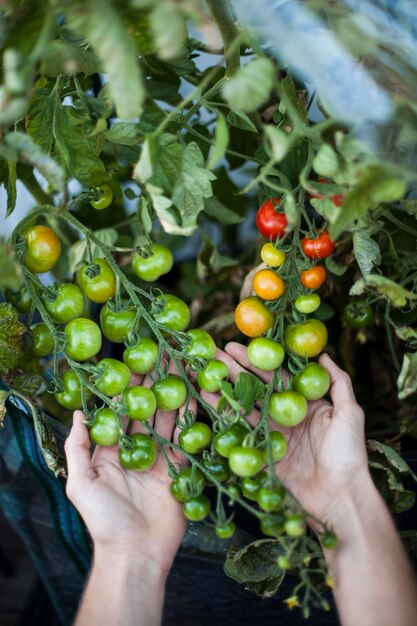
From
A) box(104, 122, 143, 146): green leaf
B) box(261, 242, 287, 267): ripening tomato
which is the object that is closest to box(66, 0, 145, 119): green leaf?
box(104, 122, 143, 146): green leaf

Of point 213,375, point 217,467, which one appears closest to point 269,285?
point 213,375

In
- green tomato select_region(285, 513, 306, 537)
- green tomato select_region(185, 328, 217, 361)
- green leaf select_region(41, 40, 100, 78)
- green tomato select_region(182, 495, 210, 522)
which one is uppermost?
green leaf select_region(41, 40, 100, 78)

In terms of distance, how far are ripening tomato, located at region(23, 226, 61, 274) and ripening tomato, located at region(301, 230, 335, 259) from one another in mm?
343

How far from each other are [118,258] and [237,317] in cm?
39

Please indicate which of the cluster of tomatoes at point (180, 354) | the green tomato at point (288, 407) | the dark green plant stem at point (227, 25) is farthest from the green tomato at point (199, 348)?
the dark green plant stem at point (227, 25)

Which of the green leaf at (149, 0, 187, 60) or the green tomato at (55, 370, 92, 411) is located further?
the green tomato at (55, 370, 92, 411)

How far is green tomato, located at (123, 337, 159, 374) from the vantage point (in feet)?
2.62

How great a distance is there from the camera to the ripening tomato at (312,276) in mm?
830

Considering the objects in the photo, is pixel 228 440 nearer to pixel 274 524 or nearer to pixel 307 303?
pixel 274 524

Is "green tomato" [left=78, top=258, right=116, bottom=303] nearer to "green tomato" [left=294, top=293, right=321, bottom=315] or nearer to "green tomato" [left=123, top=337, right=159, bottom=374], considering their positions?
"green tomato" [left=123, top=337, right=159, bottom=374]

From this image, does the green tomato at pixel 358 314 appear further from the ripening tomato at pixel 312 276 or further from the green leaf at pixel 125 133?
the green leaf at pixel 125 133

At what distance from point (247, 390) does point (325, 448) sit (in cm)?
13

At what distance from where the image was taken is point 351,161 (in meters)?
0.61

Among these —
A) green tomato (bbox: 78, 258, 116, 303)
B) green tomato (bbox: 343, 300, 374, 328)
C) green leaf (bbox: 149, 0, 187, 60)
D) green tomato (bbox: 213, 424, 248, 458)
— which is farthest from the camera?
green tomato (bbox: 343, 300, 374, 328)
